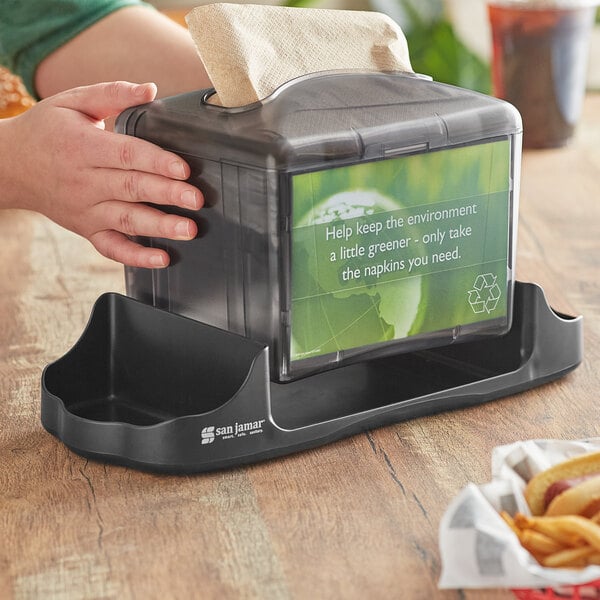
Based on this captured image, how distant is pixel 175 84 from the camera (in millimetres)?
1222

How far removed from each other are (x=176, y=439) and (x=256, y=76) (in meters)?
0.25

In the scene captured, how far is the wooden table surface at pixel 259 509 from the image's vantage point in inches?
24.6

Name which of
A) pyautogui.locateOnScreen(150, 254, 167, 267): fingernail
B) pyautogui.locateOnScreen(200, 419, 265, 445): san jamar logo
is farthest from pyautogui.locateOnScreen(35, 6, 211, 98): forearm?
pyautogui.locateOnScreen(200, 419, 265, 445): san jamar logo

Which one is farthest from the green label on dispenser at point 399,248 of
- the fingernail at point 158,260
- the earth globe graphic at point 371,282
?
the fingernail at point 158,260

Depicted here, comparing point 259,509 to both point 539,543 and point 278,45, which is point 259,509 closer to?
point 539,543

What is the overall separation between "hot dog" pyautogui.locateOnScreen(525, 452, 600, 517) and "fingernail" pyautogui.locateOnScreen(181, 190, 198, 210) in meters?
0.29

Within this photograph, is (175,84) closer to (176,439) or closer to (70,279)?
(70,279)

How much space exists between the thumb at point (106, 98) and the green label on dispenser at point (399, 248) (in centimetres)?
17

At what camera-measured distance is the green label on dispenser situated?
73 cm

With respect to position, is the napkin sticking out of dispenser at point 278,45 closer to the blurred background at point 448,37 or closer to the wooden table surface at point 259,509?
the wooden table surface at point 259,509

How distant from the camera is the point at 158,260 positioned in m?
0.81

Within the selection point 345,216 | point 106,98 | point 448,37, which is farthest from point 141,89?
point 448,37

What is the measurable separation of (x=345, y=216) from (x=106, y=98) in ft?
0.72

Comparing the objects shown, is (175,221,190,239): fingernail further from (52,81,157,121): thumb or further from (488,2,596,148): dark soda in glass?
(488,2,596,148): dark soda in glass
